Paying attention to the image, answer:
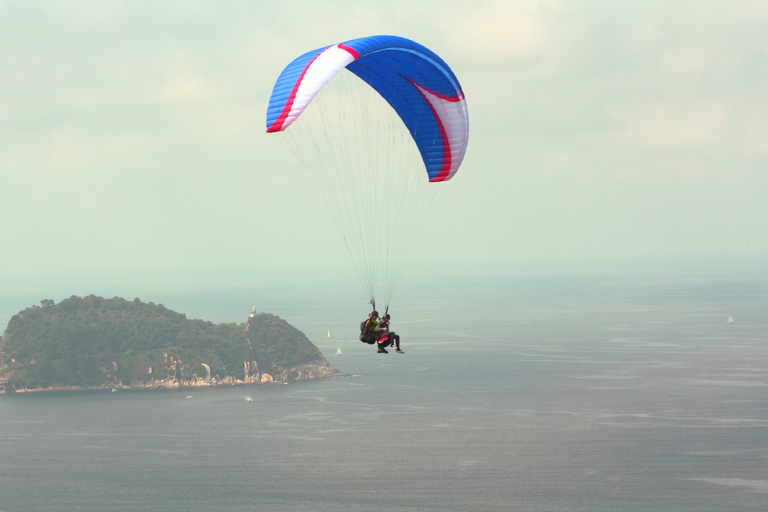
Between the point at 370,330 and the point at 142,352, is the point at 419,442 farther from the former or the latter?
the point at 370,330

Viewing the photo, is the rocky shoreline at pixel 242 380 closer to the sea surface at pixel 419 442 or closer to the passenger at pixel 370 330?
the sea surface at pixel 419 442

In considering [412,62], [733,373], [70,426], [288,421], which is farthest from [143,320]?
[412,62]

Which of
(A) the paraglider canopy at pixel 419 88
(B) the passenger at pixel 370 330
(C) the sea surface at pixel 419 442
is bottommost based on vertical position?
(C) the sea surface at pixel 419 442

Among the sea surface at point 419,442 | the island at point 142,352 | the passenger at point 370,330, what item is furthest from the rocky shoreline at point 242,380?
the passenger at point 370,330

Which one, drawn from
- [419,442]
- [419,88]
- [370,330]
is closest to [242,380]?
[419,442]

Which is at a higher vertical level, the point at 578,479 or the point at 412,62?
the point at 412,62

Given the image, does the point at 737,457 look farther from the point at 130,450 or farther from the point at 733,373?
the point at 130,450
